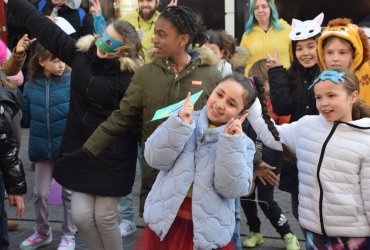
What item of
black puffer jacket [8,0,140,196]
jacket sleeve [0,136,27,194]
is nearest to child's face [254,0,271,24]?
black puffer jacket [8,0,140,196]

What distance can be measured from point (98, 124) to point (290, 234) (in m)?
1.96

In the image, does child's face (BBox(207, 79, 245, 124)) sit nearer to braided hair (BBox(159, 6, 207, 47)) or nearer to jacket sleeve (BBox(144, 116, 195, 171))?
jacket sleeve (BBox(144, 116, 195, 171))

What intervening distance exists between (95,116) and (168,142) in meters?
1.11

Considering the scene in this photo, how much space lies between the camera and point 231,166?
285 cm

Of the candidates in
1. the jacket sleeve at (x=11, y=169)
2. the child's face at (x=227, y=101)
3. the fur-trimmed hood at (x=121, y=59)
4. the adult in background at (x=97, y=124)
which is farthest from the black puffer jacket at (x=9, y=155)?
the child's face at (x=227, y=101)

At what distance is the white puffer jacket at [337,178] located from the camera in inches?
119

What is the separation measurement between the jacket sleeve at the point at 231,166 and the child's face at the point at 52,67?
237cm

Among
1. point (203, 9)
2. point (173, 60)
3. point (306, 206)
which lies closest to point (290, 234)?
point (306, 206)

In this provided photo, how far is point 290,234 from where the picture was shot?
493 centimetres

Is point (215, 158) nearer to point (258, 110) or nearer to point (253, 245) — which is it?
point (258, 110)

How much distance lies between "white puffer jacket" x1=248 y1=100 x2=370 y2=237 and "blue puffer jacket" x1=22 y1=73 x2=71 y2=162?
232cm

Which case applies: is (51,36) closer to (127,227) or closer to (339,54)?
(339,54)

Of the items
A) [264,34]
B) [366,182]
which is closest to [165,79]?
[366,182]

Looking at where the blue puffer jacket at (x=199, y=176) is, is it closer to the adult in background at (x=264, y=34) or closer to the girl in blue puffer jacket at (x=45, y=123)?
the girl in blue puffer jacket at (x=45, y=123)
